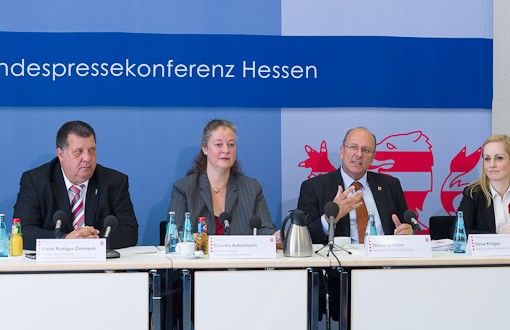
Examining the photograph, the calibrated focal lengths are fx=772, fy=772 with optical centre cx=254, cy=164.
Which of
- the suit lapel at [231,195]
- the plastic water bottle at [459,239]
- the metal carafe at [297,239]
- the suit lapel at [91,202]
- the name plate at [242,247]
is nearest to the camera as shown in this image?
the name plate at [242,247]

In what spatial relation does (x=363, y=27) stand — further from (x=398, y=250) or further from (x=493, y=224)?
(x=398, y=250)

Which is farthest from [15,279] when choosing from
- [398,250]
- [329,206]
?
[398,250]

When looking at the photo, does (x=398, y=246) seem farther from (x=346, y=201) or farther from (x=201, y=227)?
(x=201, y=227)

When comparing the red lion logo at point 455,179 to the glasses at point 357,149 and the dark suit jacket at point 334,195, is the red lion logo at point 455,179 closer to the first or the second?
the dark suit jacket at point 334,195

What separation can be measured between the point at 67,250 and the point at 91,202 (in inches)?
37.3

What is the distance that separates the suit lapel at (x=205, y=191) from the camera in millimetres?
4457

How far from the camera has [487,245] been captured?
3.77 m

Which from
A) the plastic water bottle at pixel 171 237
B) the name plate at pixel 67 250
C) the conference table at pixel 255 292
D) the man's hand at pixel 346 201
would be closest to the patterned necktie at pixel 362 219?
the man's hand at pixel 346 201

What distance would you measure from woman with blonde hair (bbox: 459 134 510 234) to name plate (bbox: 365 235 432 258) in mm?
959

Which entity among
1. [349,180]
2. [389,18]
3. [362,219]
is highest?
[389,18]

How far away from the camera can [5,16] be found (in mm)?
4957

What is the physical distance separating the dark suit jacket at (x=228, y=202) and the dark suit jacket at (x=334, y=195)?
28cm

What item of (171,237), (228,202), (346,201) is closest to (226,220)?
(171,237)

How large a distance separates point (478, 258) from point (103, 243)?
1.77 metres
